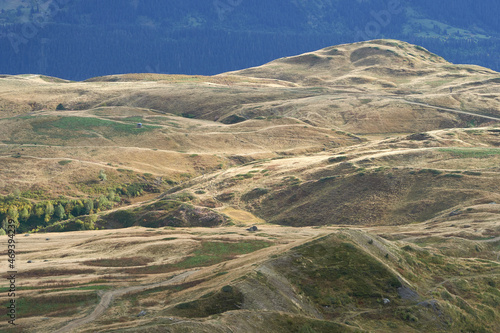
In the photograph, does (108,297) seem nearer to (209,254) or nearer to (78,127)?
(209,254)

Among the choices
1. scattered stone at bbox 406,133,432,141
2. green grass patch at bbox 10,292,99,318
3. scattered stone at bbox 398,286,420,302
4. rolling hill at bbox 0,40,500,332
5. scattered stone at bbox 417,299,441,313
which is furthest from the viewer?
scattered stone at bbox 406,133,432,141

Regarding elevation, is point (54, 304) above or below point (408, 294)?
below

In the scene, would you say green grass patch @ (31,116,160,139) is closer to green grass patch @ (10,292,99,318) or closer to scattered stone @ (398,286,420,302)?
green grass patch @ (10,292,99,318)

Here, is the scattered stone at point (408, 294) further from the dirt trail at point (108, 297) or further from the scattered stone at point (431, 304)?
the dirt trail at point (108, 297)

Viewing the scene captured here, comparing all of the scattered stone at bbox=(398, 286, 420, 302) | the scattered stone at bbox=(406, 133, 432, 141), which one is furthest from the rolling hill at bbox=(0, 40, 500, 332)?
the scattered stone at bbox=(406, 133, 432, 141)

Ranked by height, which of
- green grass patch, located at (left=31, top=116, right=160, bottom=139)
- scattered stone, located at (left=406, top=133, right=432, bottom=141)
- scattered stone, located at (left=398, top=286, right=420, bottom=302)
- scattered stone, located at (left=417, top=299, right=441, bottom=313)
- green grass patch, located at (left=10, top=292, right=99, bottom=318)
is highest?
green grass patch, located at (left=31, top=116, right=160, bottom=139)

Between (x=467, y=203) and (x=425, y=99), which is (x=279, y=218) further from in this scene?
(x=425, y=99)

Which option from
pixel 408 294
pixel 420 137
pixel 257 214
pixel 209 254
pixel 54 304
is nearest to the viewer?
pixel 408 294

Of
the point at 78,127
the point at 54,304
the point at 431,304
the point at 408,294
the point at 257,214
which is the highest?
the point at 78,127

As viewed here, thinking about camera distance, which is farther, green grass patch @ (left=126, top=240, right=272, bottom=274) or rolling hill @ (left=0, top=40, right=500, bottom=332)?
green grass patch @ (left=126, top=240, right=272, bottom=274)

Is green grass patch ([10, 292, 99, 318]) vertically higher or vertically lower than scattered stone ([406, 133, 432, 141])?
lower

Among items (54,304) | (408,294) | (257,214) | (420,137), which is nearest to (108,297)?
(54,304)
